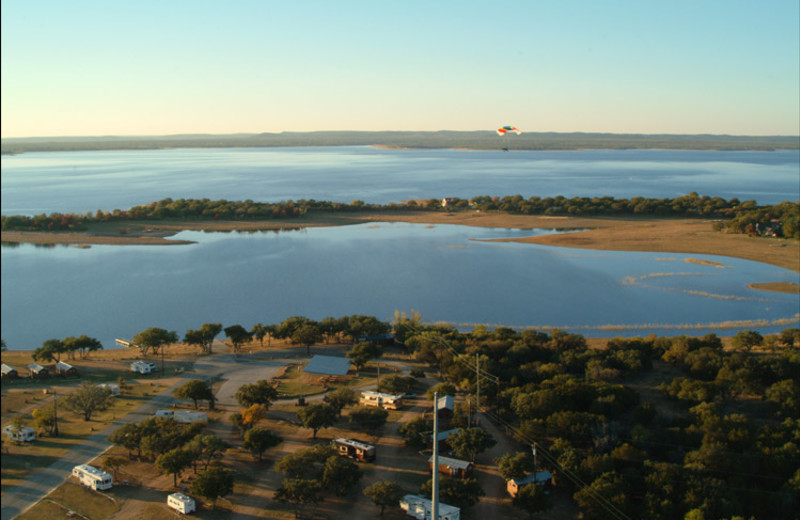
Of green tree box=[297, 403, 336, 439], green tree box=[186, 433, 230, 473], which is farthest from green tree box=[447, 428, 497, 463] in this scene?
green tree box=[186, 433, 230, 473]

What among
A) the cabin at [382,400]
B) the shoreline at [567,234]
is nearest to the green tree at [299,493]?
the cabin at [382,400]

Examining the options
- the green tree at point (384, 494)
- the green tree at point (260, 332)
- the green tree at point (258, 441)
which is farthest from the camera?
the green tree at point (260, 332)

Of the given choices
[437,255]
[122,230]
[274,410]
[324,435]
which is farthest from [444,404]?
[122,230]

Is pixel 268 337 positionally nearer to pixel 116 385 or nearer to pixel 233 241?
pixel 116 385

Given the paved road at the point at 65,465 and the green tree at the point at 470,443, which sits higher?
the green tree at the point at 470,443

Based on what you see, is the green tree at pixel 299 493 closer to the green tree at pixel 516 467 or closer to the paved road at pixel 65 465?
the green tree at pixel 516 467
